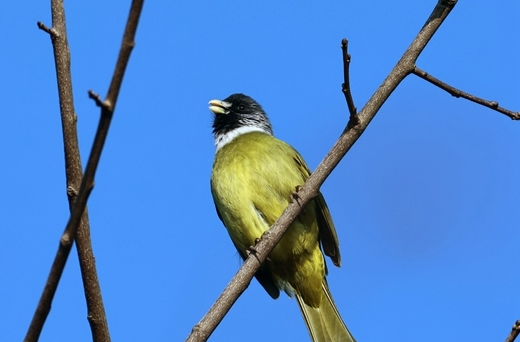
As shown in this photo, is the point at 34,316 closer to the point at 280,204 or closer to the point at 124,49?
the point at 124,49

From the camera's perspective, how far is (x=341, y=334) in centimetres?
497

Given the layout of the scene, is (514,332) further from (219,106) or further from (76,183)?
(219,106)

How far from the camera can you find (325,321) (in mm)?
5156

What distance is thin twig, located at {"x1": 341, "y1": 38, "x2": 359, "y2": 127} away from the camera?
308 cm

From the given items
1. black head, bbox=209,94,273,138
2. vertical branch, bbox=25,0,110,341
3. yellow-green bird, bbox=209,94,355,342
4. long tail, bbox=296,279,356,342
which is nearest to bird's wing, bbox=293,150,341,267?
yellow-green bird, bbox=209,94,355,342

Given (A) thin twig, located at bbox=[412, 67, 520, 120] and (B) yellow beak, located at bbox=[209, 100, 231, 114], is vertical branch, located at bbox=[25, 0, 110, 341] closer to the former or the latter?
(A) thin twig, located at bbox=[412, 67, 520, 120]

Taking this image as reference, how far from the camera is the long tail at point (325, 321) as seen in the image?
4.98m

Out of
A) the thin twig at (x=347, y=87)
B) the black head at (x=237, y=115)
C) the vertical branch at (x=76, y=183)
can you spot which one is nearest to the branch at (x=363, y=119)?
the thin twig at (x=347, y=87)

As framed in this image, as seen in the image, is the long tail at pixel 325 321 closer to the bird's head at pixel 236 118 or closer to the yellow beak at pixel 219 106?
the bird's head at pixel 236 118

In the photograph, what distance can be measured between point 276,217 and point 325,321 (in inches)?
32.1

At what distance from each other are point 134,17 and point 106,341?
4.90 feet

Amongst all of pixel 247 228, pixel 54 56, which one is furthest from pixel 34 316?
pixel 247 228

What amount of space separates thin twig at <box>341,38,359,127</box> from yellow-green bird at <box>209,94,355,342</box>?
5.61 ft

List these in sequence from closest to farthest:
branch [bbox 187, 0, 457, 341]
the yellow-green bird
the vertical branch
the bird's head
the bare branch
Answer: the vertical branch
the bare branch
branch [bbox 187, 0, 457, 341]
the yellow-green bird
the bird's head
